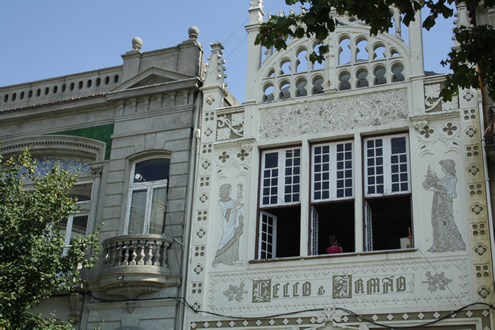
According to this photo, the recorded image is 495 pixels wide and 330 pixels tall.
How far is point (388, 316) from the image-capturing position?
16031 millimetres

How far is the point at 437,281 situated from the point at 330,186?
134 inches

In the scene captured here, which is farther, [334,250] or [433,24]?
[334,250]

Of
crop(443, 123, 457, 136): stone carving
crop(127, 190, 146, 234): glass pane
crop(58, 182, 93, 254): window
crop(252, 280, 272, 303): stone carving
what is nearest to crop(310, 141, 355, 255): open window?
crop(252, 280, 272, 303): stone carving

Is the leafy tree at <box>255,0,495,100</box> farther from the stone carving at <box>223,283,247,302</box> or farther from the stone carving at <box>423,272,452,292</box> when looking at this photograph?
the stone carving at <box>223,283,247,302</box>

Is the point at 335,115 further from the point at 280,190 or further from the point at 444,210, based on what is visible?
the point at 444,210

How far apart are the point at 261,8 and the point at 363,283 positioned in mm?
8208

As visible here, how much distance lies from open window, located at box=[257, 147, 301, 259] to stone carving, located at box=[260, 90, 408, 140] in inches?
22.1

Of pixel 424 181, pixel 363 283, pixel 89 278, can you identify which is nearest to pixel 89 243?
pixel 89 278

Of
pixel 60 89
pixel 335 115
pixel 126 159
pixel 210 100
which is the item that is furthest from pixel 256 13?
pixel 60 89

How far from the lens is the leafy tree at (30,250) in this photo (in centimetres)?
Result: 1538

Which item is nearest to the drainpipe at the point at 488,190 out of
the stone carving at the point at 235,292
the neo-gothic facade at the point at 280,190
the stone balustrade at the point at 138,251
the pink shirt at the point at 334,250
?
the neo-gothic facade at the point at 280,190

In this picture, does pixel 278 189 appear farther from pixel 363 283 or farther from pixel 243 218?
pixel 363 283

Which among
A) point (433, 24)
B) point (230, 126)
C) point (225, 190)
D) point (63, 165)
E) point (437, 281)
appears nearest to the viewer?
point (433, 24)

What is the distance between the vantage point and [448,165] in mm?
16969
